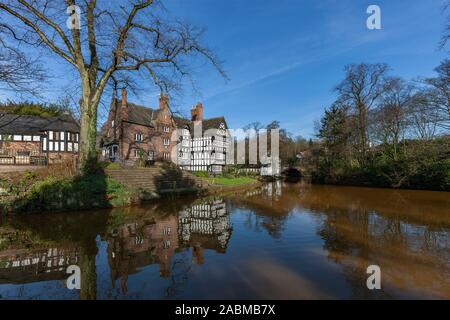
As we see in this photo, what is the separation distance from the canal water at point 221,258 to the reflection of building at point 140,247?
2 cm

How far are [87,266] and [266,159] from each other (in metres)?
42.8

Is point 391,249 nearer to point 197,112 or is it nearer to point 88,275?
point 88,275

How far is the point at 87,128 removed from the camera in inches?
516

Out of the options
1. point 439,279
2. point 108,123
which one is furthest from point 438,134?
point 108,123

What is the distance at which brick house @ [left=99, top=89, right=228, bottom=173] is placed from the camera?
3092 cm

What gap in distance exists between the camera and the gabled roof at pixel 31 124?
26.0 m

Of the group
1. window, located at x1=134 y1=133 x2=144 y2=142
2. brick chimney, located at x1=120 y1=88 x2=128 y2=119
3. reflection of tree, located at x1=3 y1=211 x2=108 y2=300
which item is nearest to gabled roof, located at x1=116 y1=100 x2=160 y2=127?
brick chimney, located at x1=120 y1=88 x2=128 y2=119

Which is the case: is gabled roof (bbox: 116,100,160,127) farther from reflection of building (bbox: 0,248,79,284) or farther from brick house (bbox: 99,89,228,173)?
reflection of building (bbox: 0,248,79,284)

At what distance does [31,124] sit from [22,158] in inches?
272

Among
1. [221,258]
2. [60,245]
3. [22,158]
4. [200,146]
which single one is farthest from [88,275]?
[200,146]

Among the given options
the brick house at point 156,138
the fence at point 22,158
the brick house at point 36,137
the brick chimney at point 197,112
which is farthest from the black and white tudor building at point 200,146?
the fence at point 22,158

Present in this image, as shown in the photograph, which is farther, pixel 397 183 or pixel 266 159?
pixel 266 159
